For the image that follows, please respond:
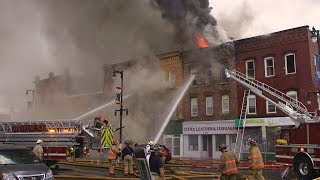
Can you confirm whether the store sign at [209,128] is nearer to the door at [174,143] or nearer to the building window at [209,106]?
the building window at [209,106]

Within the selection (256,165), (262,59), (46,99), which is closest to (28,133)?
(256,165)

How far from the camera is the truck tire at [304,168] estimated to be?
13359 mm

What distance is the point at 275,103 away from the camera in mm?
18141

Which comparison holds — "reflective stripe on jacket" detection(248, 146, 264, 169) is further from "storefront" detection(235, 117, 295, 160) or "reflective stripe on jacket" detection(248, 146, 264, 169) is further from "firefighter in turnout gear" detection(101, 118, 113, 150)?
"storefront" detection(235, 117, 295, 160)

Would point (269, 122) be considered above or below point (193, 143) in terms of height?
above

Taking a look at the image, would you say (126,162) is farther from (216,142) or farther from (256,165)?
(216,142)

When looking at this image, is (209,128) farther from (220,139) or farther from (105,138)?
(105,138)

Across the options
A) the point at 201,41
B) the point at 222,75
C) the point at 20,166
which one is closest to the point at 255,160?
the point at 20,166

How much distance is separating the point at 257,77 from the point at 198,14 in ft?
38.8

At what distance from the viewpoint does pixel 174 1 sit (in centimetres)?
1717

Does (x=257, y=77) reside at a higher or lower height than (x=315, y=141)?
higher

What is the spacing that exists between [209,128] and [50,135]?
52.4 feet

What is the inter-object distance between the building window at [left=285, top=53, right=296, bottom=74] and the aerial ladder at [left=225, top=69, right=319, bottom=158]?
5.62 feet

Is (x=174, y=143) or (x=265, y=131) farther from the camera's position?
(x=174, y=143)
